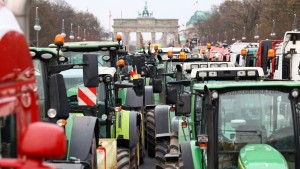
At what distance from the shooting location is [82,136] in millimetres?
9039

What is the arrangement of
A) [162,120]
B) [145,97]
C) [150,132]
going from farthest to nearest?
[145,97]
[150,132]
[162,120]

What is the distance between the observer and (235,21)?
94875 mm

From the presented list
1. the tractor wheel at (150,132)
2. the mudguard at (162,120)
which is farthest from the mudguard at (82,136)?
the tractor wheel at (150,132)

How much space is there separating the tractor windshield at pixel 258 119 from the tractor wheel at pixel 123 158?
168 inches

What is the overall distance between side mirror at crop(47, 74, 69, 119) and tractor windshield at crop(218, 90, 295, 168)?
6.19 feet

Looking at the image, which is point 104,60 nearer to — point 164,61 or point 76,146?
point 164,61

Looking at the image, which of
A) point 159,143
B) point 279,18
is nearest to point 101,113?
point 159,143

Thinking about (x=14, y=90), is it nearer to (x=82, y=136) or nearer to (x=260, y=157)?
(x=260, y=157)

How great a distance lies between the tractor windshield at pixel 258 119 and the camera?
315 inches

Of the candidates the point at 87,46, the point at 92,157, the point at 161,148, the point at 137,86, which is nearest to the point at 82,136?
the point at 92,157

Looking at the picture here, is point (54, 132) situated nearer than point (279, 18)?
Yes

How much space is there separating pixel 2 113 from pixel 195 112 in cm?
640

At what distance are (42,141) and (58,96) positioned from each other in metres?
3.83

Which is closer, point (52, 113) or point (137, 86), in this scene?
point (52, 113)
